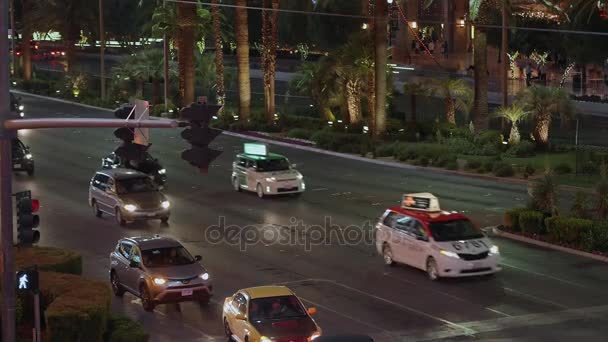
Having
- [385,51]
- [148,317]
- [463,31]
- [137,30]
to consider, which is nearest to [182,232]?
[148,317]

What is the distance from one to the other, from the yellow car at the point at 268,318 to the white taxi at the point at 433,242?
6.90m

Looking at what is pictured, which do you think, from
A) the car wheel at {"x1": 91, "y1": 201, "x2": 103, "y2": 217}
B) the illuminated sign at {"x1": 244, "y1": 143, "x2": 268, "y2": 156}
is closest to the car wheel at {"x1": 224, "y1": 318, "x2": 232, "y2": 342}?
the car wheel at {"x1": 91, "y1": 201, "x2": 103, "y2": 217}

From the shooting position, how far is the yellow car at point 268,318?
22.3 m

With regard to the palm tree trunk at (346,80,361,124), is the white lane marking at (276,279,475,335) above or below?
below

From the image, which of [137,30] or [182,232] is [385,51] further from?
[137,30]

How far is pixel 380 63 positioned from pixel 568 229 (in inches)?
990

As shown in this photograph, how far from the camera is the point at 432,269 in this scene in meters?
29.5

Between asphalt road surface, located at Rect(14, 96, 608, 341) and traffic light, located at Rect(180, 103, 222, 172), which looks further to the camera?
asphalt road surface, located at Rect(14, 96, 608, 341)

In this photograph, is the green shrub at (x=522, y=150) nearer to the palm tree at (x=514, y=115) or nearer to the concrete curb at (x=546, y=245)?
the palm tree at (x=514, y=115)

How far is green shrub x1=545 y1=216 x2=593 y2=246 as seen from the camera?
1309 inches

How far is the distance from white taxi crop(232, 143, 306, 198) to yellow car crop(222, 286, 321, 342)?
18775mm

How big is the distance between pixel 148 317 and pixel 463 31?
7385cm

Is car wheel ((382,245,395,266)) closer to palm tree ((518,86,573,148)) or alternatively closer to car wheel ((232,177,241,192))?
car wheel ((232,177,241,192))

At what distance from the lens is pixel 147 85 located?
86.4 metres
